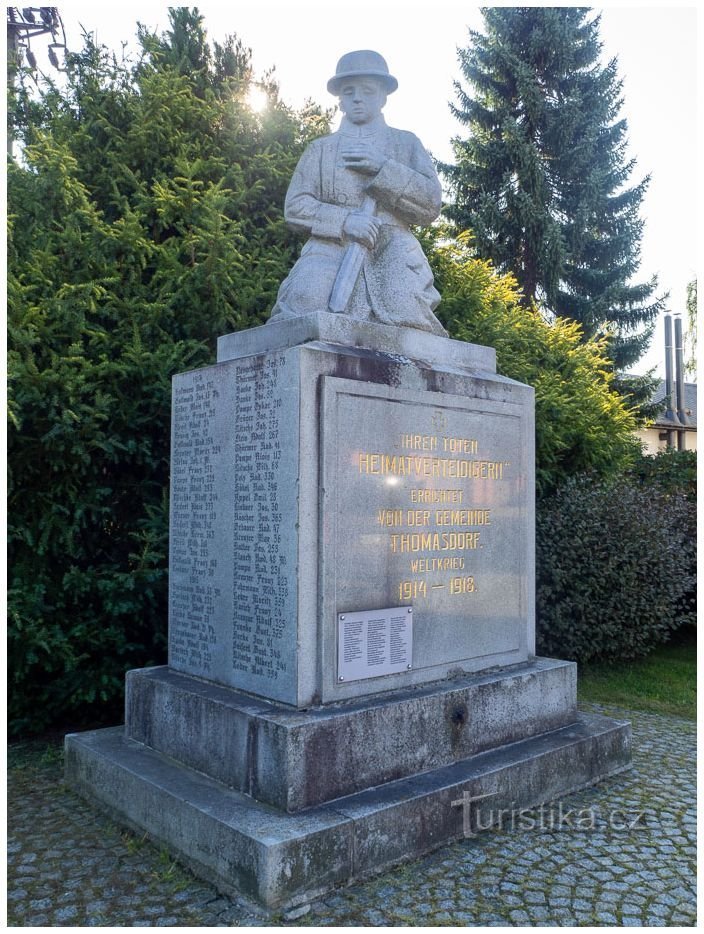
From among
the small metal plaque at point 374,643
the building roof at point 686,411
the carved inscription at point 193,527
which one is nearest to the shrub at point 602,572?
the small metal plaque at point 374,643

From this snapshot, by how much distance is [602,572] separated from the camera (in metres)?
7.64

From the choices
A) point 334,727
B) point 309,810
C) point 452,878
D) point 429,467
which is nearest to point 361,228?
point 429,467

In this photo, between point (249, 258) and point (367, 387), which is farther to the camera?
point (249, 258)

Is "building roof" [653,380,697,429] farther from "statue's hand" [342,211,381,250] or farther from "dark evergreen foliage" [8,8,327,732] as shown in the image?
"statue's hand" [342,211,381,250]

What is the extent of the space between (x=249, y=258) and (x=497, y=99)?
13.3 m

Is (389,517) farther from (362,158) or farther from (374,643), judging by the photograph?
(362,158)

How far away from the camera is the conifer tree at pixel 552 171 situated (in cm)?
1692

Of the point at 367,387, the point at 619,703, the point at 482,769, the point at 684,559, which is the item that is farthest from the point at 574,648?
the point at 367,387

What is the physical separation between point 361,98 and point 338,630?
311 centimetres

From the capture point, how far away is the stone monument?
11.4ft

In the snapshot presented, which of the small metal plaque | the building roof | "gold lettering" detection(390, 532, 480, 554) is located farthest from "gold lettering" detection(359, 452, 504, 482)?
the building roof

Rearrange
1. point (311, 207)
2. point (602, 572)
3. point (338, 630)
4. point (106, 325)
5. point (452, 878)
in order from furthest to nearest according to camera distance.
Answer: point (602, 572) < point (106, 325) < point (311, 207) < point (338, 630) < point (452, 878)

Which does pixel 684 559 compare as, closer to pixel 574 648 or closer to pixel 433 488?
pixel 574 648

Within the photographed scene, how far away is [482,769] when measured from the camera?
389 centimetres
